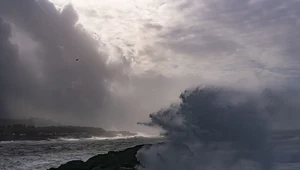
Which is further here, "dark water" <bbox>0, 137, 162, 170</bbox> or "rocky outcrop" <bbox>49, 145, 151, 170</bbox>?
"dark water" <bbox>0, 137, 162, 170</bbox>

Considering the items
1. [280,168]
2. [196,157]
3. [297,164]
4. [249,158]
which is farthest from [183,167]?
[297,164]

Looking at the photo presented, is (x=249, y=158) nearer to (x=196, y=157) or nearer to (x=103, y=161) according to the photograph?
(x=196, y=157)

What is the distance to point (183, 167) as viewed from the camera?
31.5 m

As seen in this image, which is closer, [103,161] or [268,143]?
[268,143]

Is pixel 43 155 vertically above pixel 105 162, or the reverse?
pixel 105 162

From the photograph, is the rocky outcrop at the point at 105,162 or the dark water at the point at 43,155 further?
the dark water at the point at 43,155

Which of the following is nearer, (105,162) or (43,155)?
(105,162)

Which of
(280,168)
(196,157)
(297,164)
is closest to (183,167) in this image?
(196,157)

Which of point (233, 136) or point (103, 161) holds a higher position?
point (233, 136)

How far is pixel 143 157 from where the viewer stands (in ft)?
116

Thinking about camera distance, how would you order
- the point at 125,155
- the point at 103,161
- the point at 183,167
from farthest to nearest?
the point at 125,155, the point at 103,161, the point at 183,167

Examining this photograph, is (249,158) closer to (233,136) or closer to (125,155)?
(233,136)

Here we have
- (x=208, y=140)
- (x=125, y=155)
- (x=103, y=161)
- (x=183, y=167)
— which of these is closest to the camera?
(x=183, y=167)

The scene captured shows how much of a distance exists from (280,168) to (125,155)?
56.4 ft
